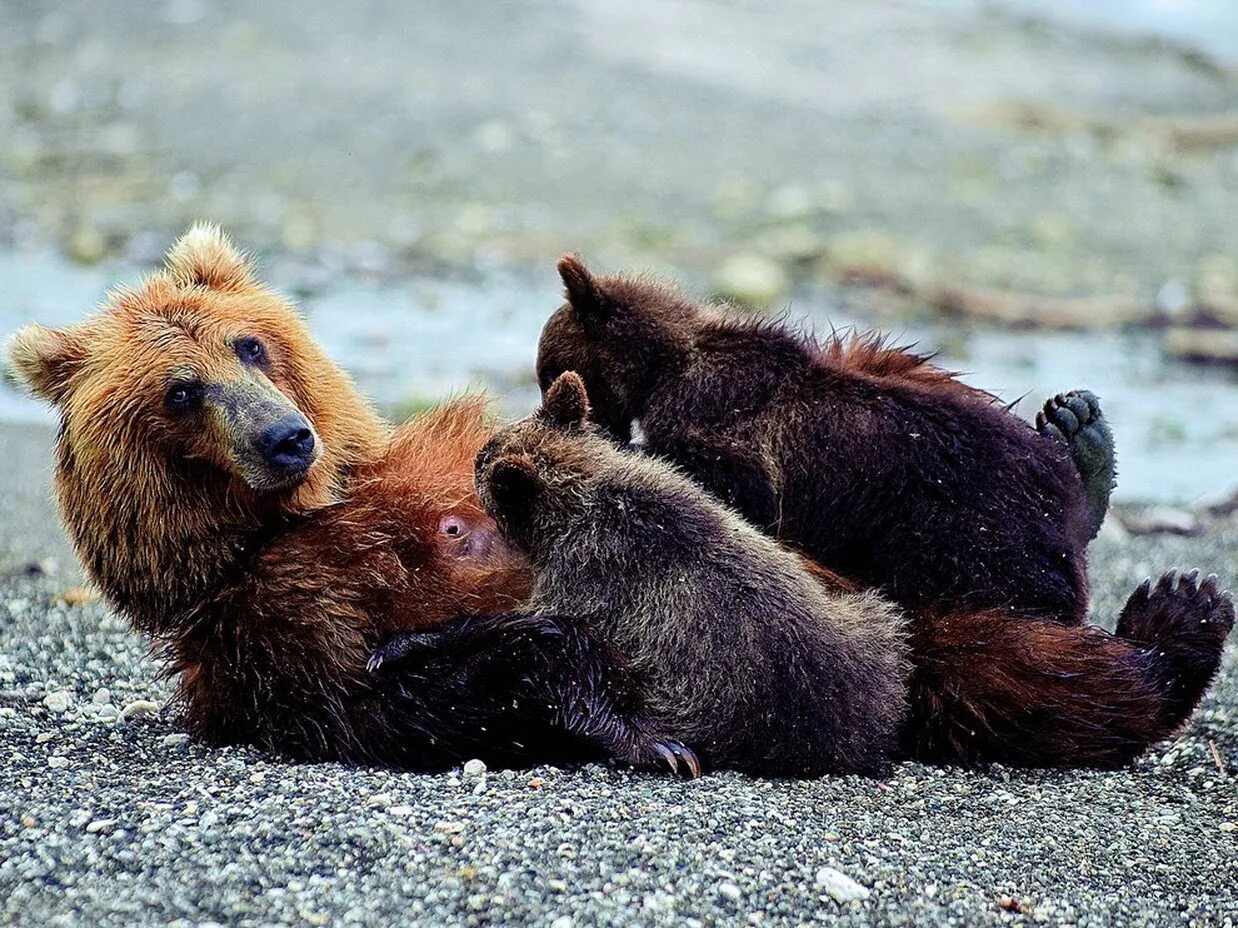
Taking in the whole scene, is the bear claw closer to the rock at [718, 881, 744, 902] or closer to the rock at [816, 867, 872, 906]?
the rock at [816, 867, 872, 906]

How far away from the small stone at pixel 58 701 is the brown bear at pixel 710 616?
1807mm

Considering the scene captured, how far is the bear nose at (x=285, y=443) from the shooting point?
5.04m

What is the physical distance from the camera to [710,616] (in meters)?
5.01

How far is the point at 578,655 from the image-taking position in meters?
5.08

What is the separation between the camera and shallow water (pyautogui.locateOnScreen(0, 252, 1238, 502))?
39.4ft

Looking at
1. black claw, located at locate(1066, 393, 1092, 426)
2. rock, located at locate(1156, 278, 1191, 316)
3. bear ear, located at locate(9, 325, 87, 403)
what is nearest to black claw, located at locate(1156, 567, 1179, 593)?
black claw, located at locate(1066, 393, 1092, 426)

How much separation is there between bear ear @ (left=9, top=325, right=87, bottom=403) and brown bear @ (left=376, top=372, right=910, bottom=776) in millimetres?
1396

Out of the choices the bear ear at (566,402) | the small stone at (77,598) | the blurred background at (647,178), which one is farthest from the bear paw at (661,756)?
the blurred background at (647,178)

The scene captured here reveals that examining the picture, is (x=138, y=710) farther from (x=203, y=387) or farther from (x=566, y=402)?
(x=566, y=402)

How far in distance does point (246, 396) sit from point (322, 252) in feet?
37.1

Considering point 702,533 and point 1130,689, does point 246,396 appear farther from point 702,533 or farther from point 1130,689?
point 1130,689

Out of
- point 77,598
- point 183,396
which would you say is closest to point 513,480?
point 183,396

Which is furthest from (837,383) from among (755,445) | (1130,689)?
(1130,689)

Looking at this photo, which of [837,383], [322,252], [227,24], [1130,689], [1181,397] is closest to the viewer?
[1130,689]
